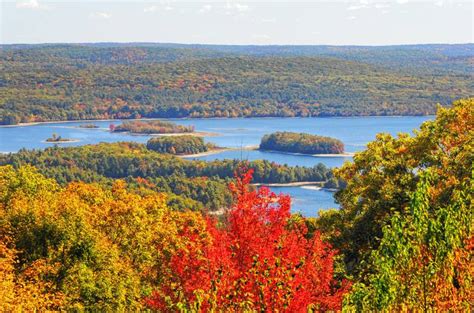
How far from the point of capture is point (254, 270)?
18094 millimetres

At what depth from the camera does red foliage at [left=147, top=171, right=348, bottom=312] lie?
1761cm

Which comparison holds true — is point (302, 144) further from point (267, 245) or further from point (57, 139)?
point (267, 245)

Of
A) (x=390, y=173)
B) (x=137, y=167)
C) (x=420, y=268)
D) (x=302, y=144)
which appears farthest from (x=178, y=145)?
(x=420, y=268)

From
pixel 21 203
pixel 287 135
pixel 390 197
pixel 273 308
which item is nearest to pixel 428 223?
pixel 273 308

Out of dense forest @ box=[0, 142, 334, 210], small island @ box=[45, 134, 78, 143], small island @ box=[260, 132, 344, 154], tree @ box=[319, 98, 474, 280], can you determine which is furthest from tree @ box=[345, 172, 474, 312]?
small island @ box=[45, 134, 78, 143]

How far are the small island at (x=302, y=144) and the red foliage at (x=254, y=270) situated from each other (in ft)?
475

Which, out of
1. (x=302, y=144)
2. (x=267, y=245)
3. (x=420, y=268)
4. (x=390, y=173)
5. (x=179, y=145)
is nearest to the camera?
(x=420, y=268)

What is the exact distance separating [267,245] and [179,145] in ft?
494

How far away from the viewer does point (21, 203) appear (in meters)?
31.7

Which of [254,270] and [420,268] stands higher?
[420,268]

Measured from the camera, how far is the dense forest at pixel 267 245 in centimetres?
1694

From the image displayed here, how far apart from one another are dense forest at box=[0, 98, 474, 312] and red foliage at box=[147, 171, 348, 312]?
47 millimetres

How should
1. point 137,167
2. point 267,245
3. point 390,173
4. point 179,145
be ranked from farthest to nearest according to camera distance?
point 179,145 < point 137,167 < point 390,173 < point 267,245

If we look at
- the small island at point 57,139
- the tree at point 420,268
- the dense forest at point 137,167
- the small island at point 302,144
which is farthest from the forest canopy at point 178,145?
the tree at point 420,268
